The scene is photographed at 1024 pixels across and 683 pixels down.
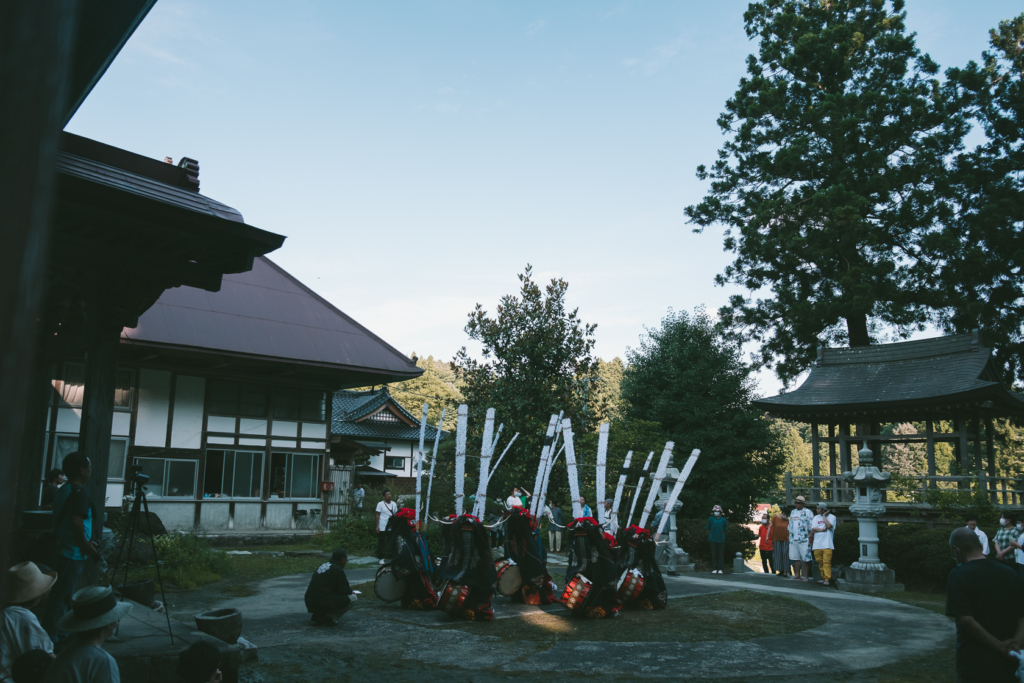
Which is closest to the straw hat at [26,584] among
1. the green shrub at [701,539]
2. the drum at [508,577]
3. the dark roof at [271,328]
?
the drum at [508,577]

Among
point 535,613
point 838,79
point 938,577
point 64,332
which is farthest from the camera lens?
point 838,79

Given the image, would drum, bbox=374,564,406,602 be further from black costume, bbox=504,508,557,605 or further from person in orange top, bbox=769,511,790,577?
person in orange top, bbox=769,511,790,577

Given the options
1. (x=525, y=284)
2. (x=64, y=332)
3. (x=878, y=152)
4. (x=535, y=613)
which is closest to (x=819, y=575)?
(x=535, y=613)

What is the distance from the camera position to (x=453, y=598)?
9.76 metres

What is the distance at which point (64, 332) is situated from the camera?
9273 mm

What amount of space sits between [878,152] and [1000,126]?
201 inches

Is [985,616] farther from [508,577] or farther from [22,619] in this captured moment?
[508,577]

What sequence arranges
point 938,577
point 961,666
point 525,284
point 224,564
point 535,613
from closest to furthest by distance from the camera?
point 961,666 < point 535,613 < point 224,564 < point 938,577 < point 525,284

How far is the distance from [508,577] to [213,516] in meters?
11.5

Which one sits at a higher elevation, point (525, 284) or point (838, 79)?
point (838, 79)

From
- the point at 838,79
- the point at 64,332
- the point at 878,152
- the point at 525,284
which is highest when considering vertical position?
the point at 838,79

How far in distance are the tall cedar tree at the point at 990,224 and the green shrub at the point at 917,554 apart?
13163 millimetres

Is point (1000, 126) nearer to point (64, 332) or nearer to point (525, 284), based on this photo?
point (525, 284)

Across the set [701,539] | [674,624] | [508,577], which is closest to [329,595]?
[508,577]
